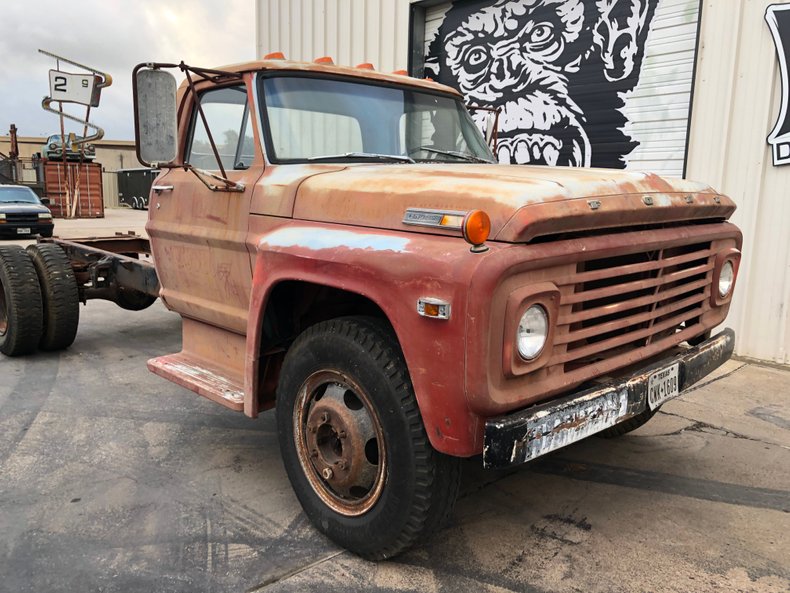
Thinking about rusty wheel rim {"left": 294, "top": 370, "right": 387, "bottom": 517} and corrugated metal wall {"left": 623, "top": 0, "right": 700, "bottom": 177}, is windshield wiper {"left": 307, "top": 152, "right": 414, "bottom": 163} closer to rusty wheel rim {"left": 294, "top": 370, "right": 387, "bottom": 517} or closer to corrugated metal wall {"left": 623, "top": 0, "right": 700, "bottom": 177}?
rusty wheel rim {"left": 294, "top": 370, "right": 387, "bottom": 517}

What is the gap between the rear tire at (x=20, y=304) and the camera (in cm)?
560

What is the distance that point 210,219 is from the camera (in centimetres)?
363

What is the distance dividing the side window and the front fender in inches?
46.8

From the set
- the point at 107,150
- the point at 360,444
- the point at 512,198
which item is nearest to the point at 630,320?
the point at 512,198

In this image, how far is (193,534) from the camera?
2943 millimetres

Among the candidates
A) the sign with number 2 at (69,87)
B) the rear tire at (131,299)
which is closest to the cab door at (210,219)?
the rear tire at (131,299)

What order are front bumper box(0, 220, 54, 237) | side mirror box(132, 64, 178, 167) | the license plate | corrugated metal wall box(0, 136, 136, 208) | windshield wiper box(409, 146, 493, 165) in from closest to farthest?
the license plate < side mirror box(132, 64, 178, 167) < windshield wiper box(409, 146, 493, 165) < front bumper box(0, 220, 54, 237) < corrugated metal wall box(0, 136, 136, 208)

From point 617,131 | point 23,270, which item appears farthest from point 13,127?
point 617,131

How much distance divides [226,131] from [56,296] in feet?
9.83

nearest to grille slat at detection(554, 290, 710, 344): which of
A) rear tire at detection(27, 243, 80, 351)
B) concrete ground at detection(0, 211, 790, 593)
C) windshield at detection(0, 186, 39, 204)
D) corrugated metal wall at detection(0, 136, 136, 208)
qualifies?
concrete ground at detection(0, 211, 790, 593)

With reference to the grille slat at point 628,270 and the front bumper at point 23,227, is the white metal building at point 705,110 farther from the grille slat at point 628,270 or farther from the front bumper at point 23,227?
the front bumper at point 23,227

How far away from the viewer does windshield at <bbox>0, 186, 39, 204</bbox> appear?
1770 centimetres

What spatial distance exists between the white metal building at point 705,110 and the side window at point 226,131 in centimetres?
444

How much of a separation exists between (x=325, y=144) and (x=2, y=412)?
9.89 feet
